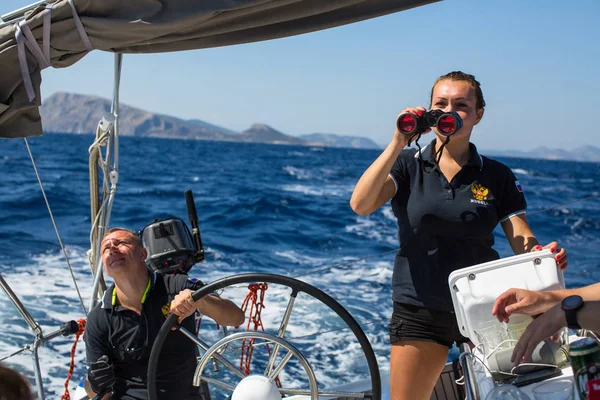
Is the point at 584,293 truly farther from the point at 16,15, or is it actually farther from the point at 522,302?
the point at 16,15

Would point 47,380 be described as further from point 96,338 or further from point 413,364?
point 413,364

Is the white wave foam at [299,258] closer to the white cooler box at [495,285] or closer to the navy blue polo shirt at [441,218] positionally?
the navy blue polo shirt at [441,218]

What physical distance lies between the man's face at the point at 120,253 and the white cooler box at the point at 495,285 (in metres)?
1.01

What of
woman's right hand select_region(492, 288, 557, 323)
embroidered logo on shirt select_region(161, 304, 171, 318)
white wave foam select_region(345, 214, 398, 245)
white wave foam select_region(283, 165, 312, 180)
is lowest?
white wave foam select_region(345, 214, 398, 245)

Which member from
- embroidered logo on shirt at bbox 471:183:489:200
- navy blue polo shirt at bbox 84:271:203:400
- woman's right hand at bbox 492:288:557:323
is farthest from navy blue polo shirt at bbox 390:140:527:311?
navy blue polo shirt at bbox 84:271:203:400

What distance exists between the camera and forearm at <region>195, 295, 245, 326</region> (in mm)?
1731

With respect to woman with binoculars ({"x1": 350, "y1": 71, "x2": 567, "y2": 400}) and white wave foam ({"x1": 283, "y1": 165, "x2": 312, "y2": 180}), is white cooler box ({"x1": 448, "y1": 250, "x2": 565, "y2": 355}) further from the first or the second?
white wave foam ({"x1": 283, "y1": 165, "x2": 312, "y2": 180})

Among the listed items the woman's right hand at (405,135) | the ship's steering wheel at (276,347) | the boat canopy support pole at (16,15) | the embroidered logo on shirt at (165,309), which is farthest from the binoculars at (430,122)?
the boat canopy support pole at (16,15)

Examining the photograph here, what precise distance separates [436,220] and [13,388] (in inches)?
44.0

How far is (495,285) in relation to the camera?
4.98 ft

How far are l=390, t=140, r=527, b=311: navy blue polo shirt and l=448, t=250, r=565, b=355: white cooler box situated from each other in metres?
0.18

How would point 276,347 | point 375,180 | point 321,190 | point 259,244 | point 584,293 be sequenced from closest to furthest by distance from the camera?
point 584,293 → point 276,347 → point 375,180 → point 259,244 → point 321,190

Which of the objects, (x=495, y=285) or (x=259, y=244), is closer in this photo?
(x=495, y=285)

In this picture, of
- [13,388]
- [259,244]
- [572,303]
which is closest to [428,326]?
[572,303]
